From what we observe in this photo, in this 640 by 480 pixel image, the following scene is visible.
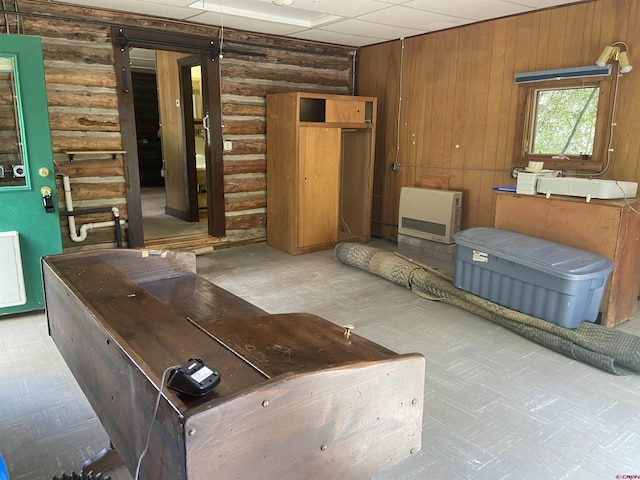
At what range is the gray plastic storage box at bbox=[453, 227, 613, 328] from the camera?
330cm

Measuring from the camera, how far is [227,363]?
4.29 feet

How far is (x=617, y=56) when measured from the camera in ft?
13.3

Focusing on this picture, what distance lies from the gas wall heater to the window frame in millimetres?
846

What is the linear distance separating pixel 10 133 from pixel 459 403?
378cm

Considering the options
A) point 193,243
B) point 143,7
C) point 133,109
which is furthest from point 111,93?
point 193,243

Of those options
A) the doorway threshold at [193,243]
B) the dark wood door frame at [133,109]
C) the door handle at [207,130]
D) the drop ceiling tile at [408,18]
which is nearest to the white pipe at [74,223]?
the dark wood door frame at [133,109]

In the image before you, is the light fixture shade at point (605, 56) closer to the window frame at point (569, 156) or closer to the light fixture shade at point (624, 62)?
the light fixture shade at point (624, 62)

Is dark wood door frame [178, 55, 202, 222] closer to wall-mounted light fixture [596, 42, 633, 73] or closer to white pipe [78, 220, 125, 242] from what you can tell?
white pipe [78, 220, 125, 242]

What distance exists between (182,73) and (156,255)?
493cm

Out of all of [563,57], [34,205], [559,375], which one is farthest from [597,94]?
[34,205]

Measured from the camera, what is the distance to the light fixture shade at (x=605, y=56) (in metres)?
3.96

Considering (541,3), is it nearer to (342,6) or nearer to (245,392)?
(342,6)

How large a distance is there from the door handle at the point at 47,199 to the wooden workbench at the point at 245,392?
2080 millimetres

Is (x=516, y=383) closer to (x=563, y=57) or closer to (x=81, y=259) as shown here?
(x=81, y=259)
